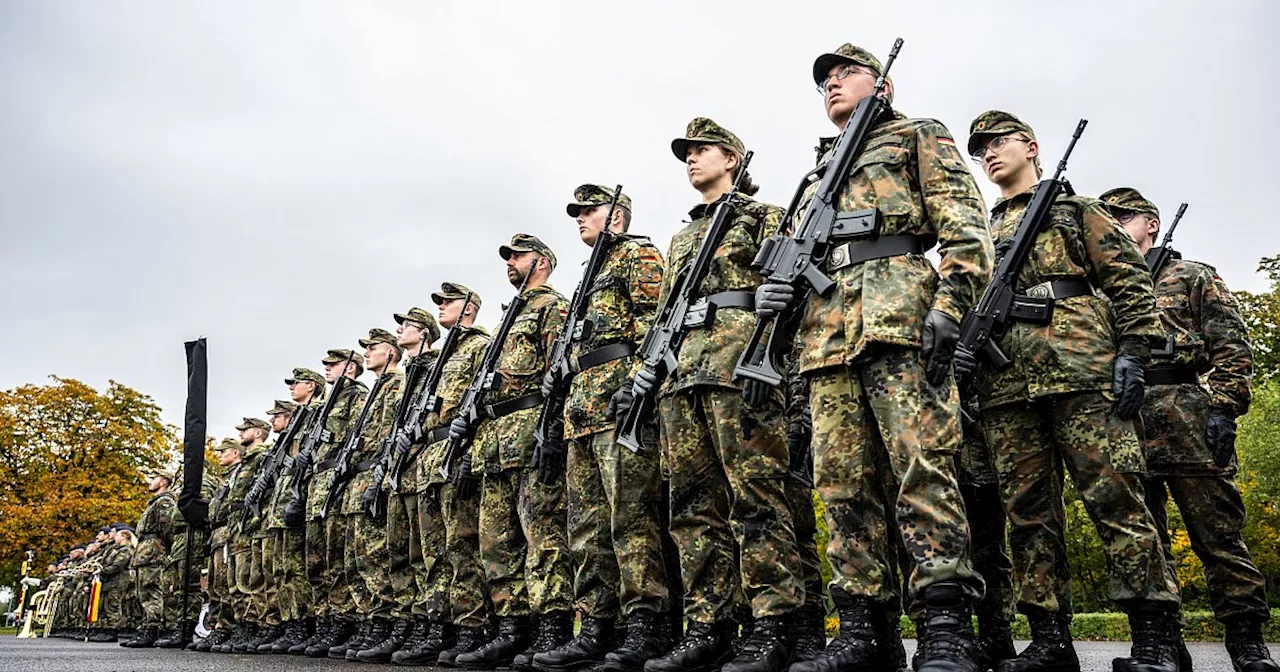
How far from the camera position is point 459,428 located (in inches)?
276

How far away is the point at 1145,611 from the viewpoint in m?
4.27

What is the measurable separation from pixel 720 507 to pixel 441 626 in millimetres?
3329

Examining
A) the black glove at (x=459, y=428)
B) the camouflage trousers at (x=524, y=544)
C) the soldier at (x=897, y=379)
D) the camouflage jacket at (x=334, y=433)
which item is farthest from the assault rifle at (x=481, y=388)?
the soldier at (x=897, y=379)

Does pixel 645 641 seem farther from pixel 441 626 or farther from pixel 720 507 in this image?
pixel 441 626

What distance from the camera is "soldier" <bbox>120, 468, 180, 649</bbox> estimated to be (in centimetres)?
1453

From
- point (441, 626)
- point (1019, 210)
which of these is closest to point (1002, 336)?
point (1019, 210)

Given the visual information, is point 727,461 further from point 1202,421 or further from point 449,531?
point 449,531

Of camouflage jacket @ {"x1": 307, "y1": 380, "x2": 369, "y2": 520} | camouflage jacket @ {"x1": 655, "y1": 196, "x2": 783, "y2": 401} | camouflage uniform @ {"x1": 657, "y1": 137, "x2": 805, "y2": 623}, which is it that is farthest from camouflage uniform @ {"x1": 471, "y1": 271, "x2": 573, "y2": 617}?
camouflage jacket @ {"x1": 307, "y1": 380, "x2": 369, "y2": 520}

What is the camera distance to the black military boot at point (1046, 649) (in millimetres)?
4266

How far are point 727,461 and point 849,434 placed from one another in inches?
30.9

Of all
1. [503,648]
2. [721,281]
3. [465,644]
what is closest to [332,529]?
[465,644]

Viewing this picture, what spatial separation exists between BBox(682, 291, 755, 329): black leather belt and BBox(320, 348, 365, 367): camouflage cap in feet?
22.2

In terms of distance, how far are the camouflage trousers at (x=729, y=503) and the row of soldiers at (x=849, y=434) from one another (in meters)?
0.01

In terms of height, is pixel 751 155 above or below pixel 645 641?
above
